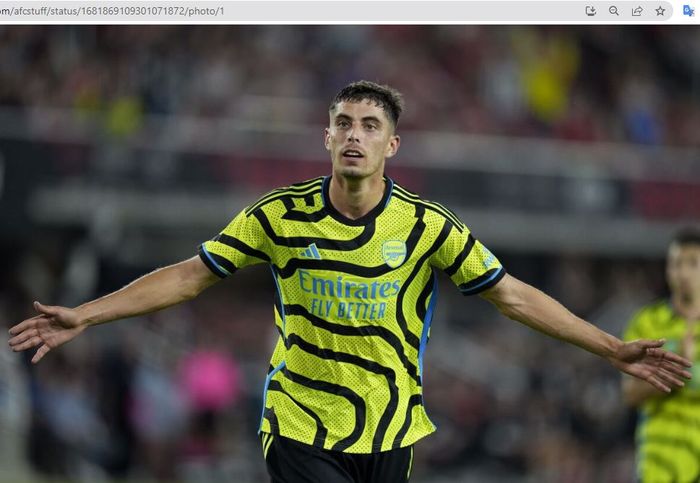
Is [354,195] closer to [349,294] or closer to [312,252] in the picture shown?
[312,252]

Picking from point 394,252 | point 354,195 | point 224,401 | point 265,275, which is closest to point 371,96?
point 354,195

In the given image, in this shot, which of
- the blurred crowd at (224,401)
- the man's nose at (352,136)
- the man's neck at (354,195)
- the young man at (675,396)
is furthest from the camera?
the blurred crowd at (224,401)

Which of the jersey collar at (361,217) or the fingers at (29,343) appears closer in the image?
the fingers at (29,343)

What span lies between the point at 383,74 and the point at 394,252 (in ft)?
45.5

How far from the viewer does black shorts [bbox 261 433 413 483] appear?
6.03 m

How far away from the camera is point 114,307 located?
5941 millimetres

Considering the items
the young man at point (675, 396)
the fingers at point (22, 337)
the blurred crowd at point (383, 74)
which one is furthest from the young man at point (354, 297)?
the blurred crowd at point (383, 74)

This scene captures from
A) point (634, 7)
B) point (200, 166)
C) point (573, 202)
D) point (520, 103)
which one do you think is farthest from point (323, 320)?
point (520, 103)

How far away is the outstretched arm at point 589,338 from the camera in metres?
6.03

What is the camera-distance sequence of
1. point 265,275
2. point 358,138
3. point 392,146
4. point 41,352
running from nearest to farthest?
point 41,352 → point 358,138 → point 392,146 → point 265,275

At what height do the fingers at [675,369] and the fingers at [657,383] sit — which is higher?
the fingers at [675,369]

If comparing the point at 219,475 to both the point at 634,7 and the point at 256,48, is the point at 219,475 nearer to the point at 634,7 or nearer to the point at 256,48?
the point at 256,48

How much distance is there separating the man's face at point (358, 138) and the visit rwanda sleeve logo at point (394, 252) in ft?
1.04

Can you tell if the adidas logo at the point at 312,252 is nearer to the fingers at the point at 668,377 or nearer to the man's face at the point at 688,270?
the fingers at the point at 668,377
